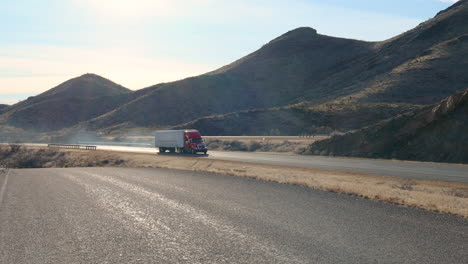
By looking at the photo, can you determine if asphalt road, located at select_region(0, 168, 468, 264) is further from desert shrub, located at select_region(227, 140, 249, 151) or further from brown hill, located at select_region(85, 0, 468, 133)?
brown hill, located at select_region(85, 0, 468, 133)

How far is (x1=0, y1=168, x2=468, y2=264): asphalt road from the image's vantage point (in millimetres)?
9305

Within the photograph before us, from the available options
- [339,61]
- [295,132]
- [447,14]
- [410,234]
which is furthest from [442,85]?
[410,234]

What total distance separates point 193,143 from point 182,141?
7.46 feet

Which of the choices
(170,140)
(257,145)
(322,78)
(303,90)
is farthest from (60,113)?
(257,145)

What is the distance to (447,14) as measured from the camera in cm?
12325

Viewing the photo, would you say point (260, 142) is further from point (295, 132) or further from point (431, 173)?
point (431, 173)

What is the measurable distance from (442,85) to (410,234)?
85453 mm

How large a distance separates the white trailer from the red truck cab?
100cm

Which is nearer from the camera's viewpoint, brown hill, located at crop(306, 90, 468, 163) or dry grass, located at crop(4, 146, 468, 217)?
dry grass, located at crop(4, 146, 468, 217)

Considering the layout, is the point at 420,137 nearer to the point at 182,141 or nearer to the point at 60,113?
the point at 182,141

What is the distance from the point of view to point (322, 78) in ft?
458

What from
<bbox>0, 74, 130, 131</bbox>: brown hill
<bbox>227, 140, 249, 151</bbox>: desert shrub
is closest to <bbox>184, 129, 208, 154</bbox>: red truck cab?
<bbox>227, 140, 249, 151</bbox>: desert shrub

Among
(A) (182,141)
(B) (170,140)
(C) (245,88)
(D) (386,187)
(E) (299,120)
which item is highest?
(C) (245,88)

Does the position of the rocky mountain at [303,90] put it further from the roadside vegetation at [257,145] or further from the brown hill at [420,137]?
the brown hill at [420,137]
